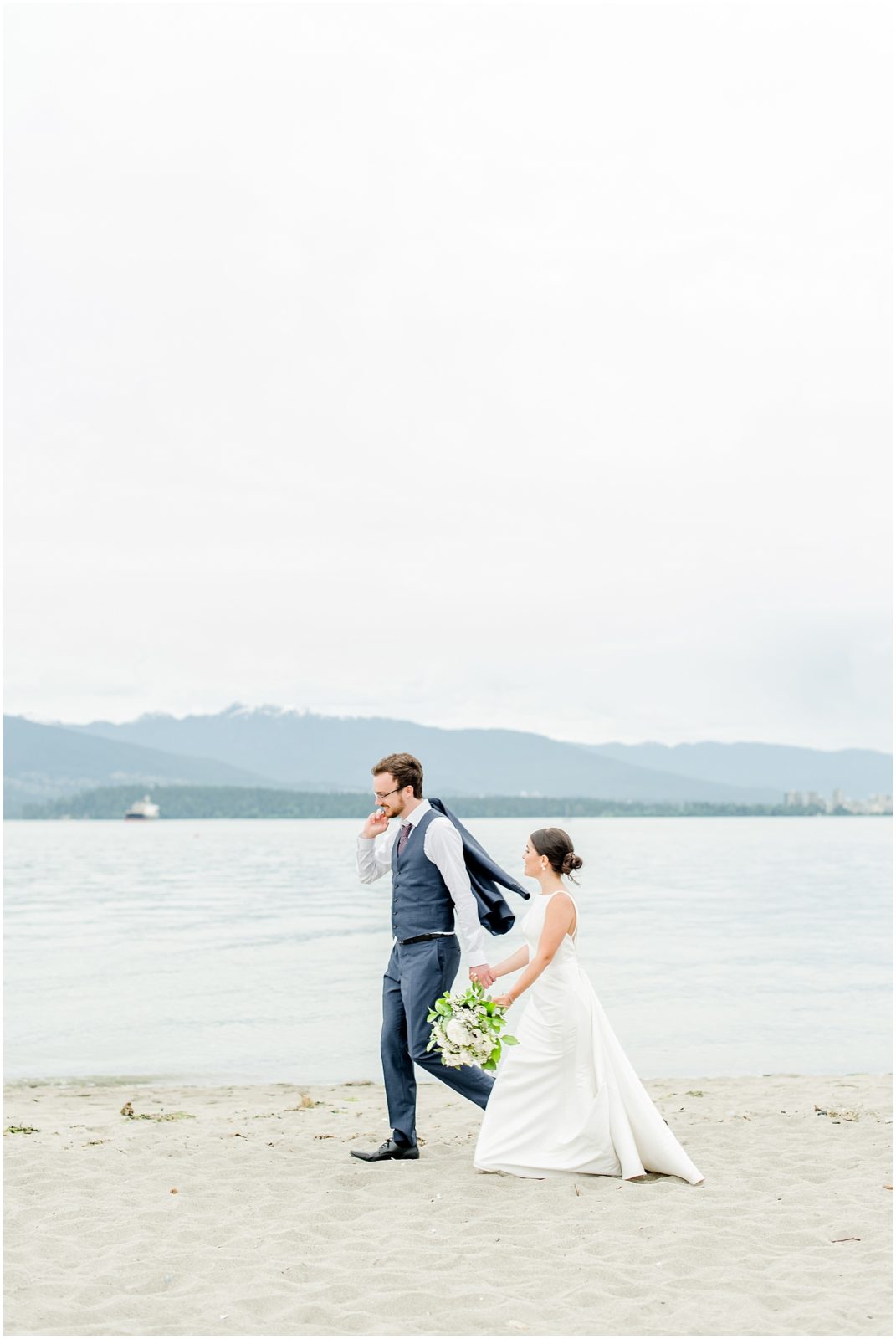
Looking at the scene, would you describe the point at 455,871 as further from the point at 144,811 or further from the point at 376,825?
the point at 144,811

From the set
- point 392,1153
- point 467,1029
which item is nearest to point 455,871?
point 467,1029

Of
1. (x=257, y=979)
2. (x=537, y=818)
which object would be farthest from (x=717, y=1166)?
(x=537, y=818)

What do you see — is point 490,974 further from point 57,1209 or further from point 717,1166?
point 57,1209

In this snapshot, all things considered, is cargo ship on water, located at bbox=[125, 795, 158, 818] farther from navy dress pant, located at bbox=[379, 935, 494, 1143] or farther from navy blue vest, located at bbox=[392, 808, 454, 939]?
navy blue vest, located at bbox=[392, 808, 454, 939]

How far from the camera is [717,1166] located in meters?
6.89

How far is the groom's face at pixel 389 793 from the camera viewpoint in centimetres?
677

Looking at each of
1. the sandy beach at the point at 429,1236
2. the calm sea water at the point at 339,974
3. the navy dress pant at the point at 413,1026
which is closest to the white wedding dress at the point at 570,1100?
the sandy beach at the point at 429,1236

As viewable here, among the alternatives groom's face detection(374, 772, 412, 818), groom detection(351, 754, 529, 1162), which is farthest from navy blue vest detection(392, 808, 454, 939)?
groom's face detection(374, 772, 412, 818)

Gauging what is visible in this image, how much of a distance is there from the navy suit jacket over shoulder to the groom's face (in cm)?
19

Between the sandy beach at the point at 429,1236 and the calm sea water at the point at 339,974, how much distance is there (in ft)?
14.8

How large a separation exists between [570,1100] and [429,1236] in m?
1.21

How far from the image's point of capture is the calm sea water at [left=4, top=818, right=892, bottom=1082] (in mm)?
13242

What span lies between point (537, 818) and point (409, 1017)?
157 meters

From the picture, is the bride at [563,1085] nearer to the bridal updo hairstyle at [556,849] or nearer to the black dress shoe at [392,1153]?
the bridal updo hairstyle at [556,849]
